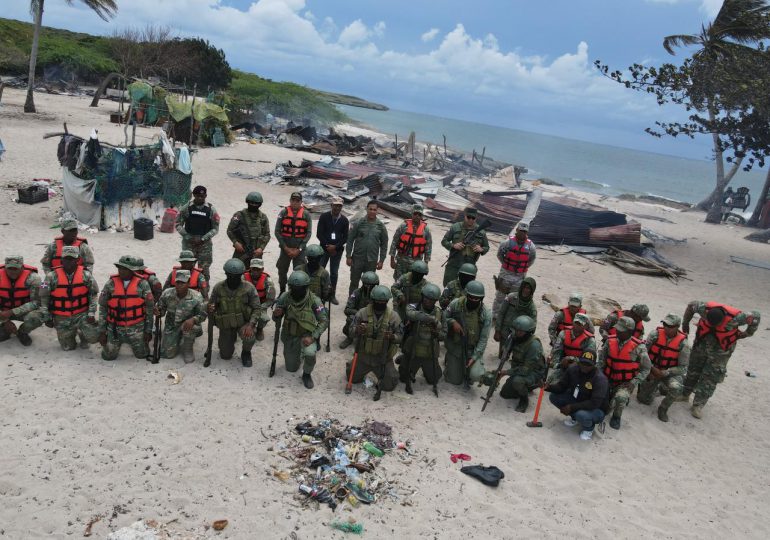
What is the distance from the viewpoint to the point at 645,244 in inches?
679

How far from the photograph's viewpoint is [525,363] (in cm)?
735

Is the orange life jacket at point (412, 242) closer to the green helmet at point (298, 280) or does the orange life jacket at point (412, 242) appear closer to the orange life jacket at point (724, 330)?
the green helmet at point (298, 280)

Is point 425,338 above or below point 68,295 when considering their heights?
above

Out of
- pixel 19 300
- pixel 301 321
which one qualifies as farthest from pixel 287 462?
pixel 19 300

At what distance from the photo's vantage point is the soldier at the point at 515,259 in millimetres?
9266

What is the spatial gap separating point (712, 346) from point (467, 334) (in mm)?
3548

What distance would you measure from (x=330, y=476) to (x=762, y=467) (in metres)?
5.61

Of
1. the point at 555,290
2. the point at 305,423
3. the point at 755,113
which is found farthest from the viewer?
the point at 755,113

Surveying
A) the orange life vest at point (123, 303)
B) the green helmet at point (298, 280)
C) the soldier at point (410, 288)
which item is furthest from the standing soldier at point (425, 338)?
the orange life vest at point (123, 303)

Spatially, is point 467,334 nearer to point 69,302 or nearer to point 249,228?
point 249,228

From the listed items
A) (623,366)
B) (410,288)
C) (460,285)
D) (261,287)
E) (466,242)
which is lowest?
(261,287)

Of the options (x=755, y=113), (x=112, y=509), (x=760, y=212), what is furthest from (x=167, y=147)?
(x=760, y=212)

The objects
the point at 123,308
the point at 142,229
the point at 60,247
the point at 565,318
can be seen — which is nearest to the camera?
the point at 123,308

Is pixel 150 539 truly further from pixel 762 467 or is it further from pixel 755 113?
pixel 755 113
